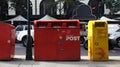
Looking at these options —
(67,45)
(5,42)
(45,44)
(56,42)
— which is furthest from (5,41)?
(67,45)

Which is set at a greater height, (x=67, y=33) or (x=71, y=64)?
(x=67, y=33)

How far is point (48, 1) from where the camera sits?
58.8m

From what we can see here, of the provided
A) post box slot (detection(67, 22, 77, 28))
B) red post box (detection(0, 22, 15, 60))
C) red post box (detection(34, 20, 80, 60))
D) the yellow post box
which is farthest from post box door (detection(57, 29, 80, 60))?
red post box (detection(0, 22, 15, 60))

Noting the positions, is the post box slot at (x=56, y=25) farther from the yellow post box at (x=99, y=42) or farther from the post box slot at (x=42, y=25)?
the yellow post box at (x=99, y=42)

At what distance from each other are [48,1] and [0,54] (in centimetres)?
4196

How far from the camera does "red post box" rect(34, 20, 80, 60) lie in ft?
56.4

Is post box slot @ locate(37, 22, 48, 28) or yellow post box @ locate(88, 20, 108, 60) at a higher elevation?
post box slot @ locate(37, 22, 48, 28)

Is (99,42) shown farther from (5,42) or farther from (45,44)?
(5,42)

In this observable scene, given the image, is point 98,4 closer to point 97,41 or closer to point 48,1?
point 48,1

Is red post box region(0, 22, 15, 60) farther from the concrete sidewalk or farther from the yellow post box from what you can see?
the yellow post box

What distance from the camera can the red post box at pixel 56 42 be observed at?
1719 centimetres

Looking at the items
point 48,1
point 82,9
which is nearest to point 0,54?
point 82,9

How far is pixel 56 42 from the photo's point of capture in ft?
56.5

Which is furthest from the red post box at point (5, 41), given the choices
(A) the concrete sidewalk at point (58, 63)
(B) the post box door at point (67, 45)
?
(B) the post box door at point (67, 45)
